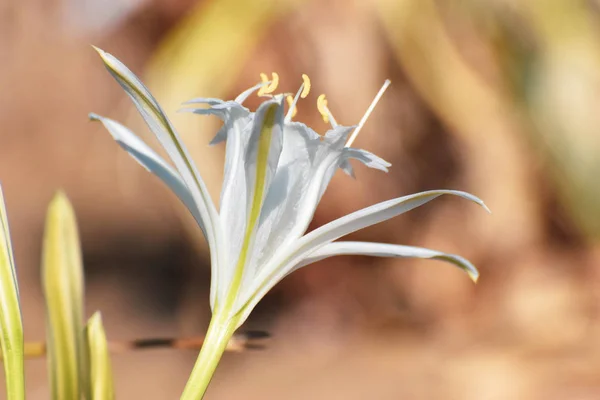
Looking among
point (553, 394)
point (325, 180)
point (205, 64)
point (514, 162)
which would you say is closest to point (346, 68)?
point (205, 64)

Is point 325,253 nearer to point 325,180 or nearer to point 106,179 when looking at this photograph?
point 325,180

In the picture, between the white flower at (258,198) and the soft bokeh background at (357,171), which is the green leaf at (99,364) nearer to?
the white flower at (258,198)

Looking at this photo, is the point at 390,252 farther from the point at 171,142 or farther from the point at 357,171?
the point at 357,171

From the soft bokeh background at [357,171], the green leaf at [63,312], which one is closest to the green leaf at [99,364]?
the green leaf at [63,312]

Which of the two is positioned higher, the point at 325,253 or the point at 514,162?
the point at 514,162

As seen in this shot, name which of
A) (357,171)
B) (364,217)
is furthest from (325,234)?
(357,171)

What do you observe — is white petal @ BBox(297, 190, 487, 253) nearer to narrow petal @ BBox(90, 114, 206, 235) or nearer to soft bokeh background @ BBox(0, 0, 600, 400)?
narrow petal @ BBox(90, 114, 206, 235)

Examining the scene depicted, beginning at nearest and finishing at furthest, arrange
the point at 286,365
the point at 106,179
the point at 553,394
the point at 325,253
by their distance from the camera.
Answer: the point at 325,253, the point at 553,394, the point at 286,365, the point at 106,179
